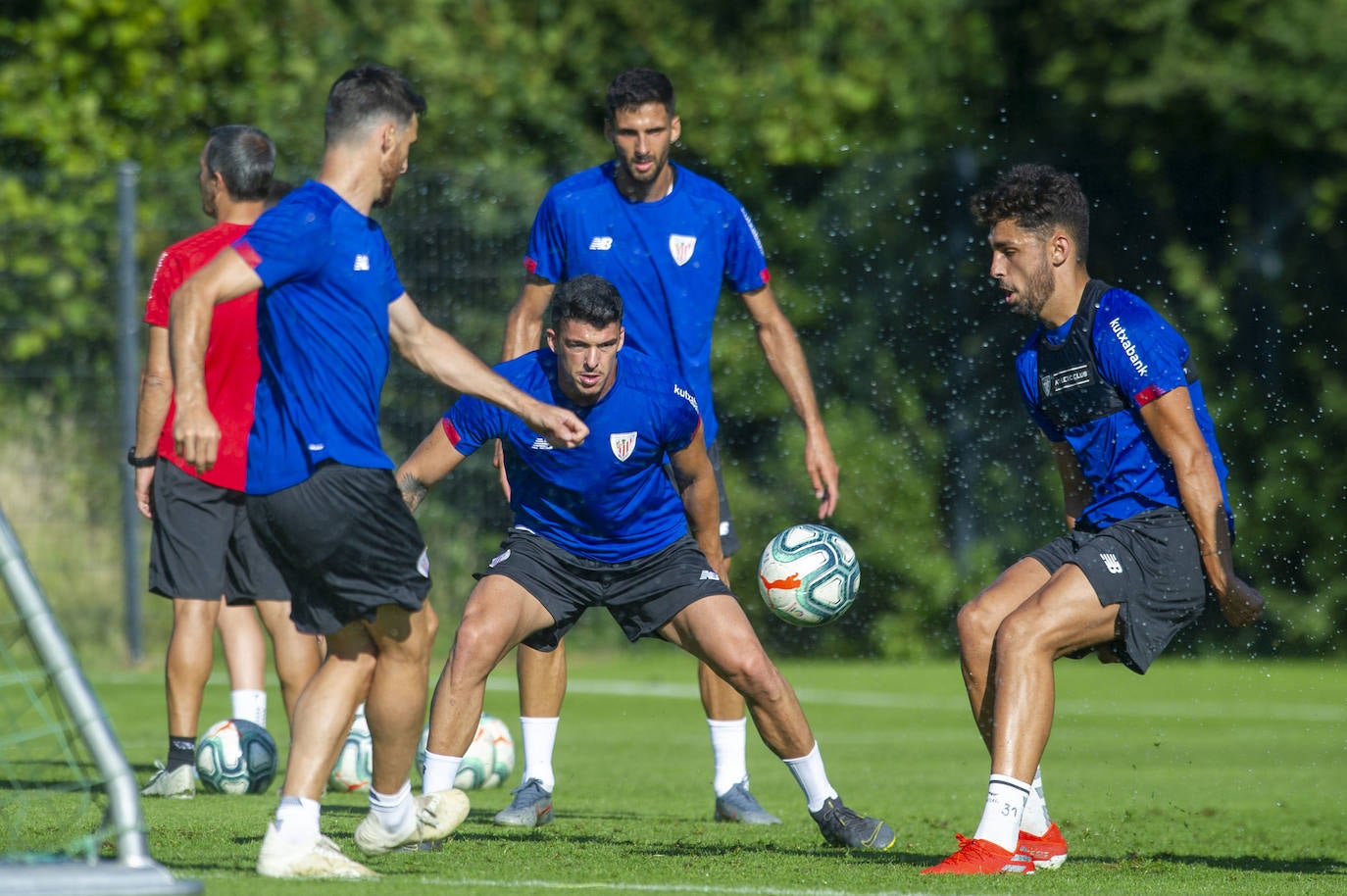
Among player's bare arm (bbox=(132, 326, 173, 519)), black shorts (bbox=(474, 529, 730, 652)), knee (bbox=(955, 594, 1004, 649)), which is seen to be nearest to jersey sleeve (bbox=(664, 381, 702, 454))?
black shorts (bbox=(474, 529, 730, 652))

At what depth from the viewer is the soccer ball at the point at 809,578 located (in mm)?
6270

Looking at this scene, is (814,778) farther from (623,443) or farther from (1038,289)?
(1038,289)

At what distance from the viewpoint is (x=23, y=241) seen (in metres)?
12.9

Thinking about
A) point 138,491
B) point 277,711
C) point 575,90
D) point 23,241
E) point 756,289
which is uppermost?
point 575,90

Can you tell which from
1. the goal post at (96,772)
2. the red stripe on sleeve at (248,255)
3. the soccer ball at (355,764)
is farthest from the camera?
the soccer ball at (355,764)

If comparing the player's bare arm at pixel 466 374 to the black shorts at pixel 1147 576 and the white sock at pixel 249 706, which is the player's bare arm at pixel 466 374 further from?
the white sock at pixel 249 706

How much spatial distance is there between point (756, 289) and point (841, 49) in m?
9.13

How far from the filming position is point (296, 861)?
178 inches

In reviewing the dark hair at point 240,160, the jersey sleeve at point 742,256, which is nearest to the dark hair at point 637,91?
the jersey sleeve at point 742,256

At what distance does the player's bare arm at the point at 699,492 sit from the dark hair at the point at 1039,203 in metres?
1.20

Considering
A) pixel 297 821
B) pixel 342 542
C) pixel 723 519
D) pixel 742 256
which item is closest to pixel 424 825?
pixel 297 821

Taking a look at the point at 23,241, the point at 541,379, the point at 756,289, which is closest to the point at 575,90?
the point at 23,241

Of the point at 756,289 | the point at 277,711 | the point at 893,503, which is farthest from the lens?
the point at 893,503

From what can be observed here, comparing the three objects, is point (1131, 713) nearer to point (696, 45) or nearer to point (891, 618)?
point (891, 618)
